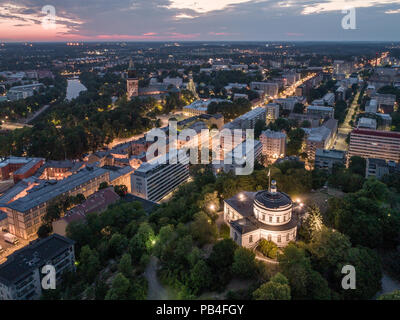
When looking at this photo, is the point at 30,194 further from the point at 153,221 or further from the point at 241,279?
the point at 241,279

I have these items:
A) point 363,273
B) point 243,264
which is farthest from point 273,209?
point 363,273

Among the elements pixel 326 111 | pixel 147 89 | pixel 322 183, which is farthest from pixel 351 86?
pixel 322 183

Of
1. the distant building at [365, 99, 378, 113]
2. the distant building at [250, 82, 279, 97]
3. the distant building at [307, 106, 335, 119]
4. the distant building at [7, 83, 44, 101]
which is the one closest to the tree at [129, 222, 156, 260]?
the distant building at [307, 106, 335, 119]

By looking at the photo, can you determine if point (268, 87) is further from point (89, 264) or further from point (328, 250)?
point (89, 264)

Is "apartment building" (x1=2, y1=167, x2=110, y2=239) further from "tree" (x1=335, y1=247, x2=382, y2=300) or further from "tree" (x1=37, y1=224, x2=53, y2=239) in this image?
"tree" (x1=335, y1=247, x2=382, y2=300)

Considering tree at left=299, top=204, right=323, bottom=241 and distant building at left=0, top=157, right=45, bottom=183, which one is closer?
tree at left=299, top=204, right=323, bottom=241

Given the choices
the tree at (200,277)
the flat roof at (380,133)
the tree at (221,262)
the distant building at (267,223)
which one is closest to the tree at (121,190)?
the distant building at (267,223)
